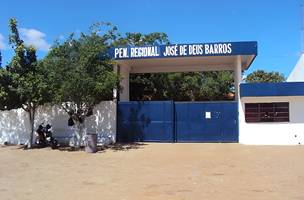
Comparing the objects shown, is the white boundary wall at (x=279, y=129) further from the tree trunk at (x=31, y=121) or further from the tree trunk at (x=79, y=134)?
the tree trunk at (x=31, y=121)

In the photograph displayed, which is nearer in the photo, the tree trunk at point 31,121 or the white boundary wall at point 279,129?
the white boundary wall at point 279,129

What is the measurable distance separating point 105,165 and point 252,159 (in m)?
5.61

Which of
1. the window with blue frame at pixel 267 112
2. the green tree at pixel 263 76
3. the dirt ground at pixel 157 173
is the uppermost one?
the green tree at pixel 263 76

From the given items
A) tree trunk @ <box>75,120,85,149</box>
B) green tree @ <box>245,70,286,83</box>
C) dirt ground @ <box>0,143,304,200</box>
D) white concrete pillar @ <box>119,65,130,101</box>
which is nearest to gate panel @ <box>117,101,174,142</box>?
dirt ground @ <box>0,143,304,200</box>

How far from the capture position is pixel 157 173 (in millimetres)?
14359

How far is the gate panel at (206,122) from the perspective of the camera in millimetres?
23531

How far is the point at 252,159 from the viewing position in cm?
1745

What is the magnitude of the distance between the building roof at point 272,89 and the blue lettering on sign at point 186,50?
1854mm

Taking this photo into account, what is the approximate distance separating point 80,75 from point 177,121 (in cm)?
589

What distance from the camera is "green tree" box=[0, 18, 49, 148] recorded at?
22.1m

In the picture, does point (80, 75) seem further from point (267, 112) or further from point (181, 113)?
point (267, 112)

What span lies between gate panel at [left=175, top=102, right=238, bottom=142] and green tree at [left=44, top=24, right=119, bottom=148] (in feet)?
13.9

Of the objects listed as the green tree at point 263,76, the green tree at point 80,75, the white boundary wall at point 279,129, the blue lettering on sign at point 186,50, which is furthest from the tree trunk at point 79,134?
the green tree at point 263,76

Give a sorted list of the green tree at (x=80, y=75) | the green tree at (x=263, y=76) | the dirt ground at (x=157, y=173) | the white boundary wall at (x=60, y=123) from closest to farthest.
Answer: the dirt ground at (x=157, y=173), the green tree at (x=80, y=75), the white boundary wall at (x=60, y=123), the green tree at (x=263, y=76)
